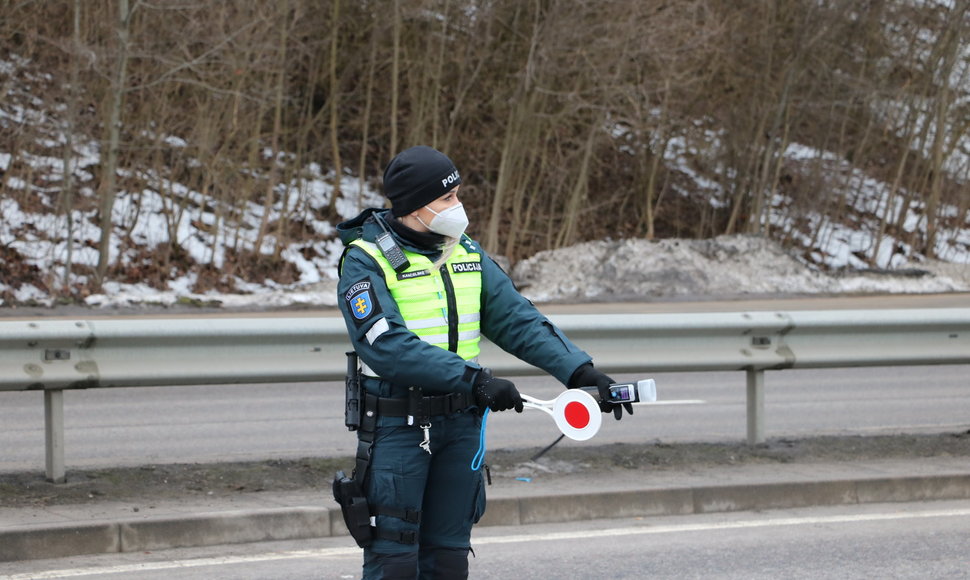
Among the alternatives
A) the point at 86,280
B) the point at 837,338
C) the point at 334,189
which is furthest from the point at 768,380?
the point at 334,189

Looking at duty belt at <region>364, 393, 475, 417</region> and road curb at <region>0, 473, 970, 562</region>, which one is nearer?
duty belt at <region>364, 393, 475, 417</region>

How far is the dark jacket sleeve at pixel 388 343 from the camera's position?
385cm

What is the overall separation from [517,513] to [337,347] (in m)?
1.62

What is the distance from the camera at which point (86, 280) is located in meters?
21.5

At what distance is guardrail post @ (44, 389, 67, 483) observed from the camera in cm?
715

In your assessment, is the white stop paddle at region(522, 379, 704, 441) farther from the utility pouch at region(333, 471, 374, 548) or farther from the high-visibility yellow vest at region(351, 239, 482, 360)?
the utility pouch at region(333, 471, 374, 548)

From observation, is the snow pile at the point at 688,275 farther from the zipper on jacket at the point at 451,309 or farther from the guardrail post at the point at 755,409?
the zipper on jacket at the point at 451,309

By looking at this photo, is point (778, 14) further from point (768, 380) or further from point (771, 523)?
point (771, 523)

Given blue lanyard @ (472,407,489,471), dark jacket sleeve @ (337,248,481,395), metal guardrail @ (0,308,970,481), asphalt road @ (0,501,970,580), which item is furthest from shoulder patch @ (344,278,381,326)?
metal guardrail @ (0,308,970,481)

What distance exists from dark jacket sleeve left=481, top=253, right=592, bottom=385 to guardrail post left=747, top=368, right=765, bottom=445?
178 inches

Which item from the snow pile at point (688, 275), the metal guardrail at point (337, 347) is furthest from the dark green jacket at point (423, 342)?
the snow pile at point (688, 275)

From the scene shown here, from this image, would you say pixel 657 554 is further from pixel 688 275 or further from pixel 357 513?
pixel 688 275

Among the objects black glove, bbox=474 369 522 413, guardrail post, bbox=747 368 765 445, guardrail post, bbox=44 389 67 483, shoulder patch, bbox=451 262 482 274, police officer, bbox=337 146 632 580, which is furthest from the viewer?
guardrail post, bbox=747 368 765 445

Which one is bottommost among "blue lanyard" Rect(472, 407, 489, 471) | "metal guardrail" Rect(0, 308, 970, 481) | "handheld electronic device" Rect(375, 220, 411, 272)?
"metal guardrail" Rect(0, 308, 970, 481)
